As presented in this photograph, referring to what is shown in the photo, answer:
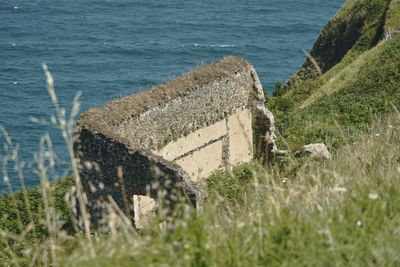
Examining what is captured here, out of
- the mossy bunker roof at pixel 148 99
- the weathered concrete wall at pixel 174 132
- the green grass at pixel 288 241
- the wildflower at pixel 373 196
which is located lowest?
the weathered concrete wall at pixel 174 132

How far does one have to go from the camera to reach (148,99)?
17.5 m

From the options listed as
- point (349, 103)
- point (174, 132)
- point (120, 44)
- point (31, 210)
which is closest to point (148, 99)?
point (174, 132)

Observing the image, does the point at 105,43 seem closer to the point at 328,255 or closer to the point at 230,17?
the point at 230,17

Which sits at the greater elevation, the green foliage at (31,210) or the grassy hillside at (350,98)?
the grassy hillside at (350,98)

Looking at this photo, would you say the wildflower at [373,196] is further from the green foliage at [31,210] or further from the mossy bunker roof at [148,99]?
the green foliage at [31,210]

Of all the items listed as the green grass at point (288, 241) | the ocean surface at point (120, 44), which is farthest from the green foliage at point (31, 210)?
the ocean surface at point (120, 44)

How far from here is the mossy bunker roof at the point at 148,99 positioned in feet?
51.8

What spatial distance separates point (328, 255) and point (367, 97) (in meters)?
25.2

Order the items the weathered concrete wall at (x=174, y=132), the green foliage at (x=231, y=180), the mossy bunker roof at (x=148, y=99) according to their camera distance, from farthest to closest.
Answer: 1. the green foliage at (x=231, y=180)
2. the mossy bunker roof at (x=148, y=99)
3. the weathered concrete wall at (x=174, y=132)

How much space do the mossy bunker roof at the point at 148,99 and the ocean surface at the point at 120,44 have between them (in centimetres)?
2976

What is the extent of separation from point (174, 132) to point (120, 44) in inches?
2803

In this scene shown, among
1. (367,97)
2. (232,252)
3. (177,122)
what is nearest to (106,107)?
(177,122)

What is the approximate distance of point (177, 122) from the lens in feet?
60.5

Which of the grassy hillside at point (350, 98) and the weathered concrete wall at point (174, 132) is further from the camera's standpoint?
the grassy hillside at point (350, 98)
